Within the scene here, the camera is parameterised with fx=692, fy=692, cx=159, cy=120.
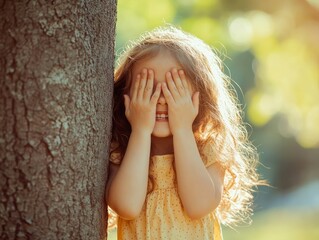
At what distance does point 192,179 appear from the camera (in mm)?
2443

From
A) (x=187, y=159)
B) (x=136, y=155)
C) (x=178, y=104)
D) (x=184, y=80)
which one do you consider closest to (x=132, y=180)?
(x=136, y=155)

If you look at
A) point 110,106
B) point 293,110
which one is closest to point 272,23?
point 293,110

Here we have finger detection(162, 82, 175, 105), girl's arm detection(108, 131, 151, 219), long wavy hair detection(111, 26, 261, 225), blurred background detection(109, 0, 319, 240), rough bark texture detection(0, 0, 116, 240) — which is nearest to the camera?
rough bark texture detection(0, 0, 116, 240)

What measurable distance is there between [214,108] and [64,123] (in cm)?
82

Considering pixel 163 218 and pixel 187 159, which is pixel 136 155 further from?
pixel 163 218

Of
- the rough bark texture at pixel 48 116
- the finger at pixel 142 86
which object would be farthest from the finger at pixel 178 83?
the rough bark texture at pixel 48 116

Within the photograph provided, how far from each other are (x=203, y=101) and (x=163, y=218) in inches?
19.2

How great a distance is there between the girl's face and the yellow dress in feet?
0.50

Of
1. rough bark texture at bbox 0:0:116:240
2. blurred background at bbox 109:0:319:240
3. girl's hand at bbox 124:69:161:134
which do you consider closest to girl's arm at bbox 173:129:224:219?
girl's hand at bbox 124:69:161:134

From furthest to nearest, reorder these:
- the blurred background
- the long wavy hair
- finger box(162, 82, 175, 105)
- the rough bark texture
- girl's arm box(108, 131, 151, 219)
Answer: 1. the blurred background
2. the long wavy hair
3. finger box(162, 82, 175, 105)
4. girl's arm box(108, 131, 151, 219)
5. the rough bark texture

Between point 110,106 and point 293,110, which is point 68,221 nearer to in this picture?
point 110,106

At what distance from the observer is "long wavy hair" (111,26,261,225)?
263 cm

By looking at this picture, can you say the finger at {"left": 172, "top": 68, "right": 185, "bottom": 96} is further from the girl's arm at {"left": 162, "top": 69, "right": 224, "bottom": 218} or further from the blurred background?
the blurred background

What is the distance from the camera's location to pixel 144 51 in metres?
2.63
